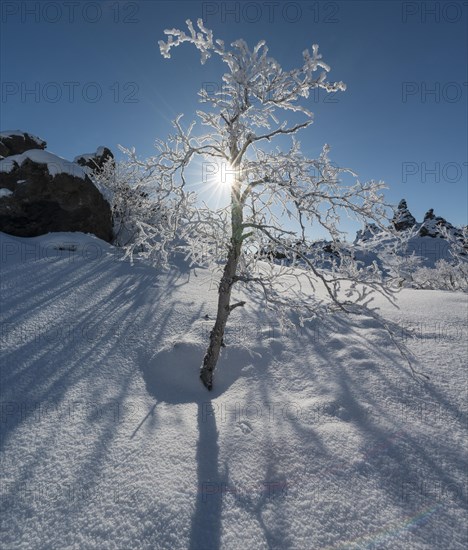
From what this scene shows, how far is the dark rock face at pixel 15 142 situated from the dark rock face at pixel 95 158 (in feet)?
13.7

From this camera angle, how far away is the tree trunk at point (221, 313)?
3.84m

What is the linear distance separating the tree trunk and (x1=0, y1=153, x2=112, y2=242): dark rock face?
408 inches

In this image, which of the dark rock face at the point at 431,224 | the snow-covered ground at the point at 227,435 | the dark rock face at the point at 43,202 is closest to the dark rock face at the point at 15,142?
the dark rock face at the point at 43,202

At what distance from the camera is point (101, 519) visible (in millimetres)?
2213

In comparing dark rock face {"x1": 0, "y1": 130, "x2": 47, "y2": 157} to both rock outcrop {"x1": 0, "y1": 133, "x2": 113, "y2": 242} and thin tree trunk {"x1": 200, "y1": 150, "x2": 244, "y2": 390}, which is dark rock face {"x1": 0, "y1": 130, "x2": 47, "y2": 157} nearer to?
rock outcrop {"x1": 0, "y1": 133, "x2": 113, "y2": 242}

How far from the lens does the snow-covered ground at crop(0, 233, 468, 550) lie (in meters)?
2.18

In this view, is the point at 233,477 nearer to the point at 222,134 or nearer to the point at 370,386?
the point at 370,386

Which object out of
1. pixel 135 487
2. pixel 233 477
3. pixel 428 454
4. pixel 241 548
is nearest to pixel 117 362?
pixel 135 487

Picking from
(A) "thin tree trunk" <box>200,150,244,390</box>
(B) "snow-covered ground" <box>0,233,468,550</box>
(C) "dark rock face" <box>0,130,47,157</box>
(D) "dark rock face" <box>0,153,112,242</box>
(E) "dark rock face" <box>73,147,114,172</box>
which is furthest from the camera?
(E) "dark rock face" <box>73,147,114,172</box>

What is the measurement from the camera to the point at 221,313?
12.9 feet


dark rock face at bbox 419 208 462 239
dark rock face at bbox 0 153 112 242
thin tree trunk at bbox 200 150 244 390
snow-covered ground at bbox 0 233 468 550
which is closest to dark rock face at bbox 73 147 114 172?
dark rock face at bbox 0 153 112 242

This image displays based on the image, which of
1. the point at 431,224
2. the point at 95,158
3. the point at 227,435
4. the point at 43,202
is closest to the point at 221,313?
the point at 227,435

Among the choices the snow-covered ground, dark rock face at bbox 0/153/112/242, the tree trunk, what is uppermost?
dark rock face at bbox 0/153/112/242

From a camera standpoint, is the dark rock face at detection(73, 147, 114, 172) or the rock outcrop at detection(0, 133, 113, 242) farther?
the dark rock face at detection(73, 147, 114, 172)
